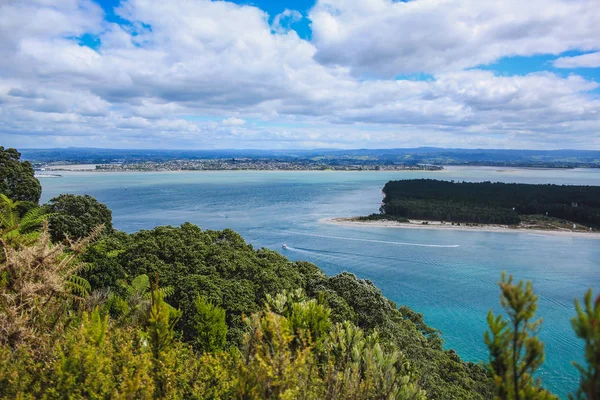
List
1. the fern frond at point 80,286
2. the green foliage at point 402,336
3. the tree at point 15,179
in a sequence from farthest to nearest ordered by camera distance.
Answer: the tree at point 15,179 < the green foliage at point 402,336 < the fern frond at point 80,286

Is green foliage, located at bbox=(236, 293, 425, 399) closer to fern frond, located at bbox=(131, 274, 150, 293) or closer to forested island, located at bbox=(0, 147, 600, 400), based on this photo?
forested island, located at bbox=(0, 147, 600, 400)

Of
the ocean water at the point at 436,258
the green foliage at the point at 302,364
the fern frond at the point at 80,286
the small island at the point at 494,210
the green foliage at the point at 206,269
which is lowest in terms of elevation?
the ocean water at the point at 436,258

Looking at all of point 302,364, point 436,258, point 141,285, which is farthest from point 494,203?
point 302,364

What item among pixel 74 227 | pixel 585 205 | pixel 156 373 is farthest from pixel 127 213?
pixel 585 205

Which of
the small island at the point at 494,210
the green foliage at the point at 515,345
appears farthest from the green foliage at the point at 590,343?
the small island at the point at 494,210

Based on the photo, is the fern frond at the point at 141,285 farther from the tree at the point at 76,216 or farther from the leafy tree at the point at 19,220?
the tree at the point at 76,216

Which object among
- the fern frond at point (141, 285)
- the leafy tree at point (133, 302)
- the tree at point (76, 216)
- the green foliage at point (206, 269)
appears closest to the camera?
the leafy tree at point (133, 302)

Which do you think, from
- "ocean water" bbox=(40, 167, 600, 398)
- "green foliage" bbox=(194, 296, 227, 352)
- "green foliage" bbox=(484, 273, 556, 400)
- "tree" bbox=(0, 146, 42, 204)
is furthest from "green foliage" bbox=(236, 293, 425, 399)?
"ocean water" bbox=(40, 167, 600, 398)

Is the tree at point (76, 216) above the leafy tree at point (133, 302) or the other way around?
above
